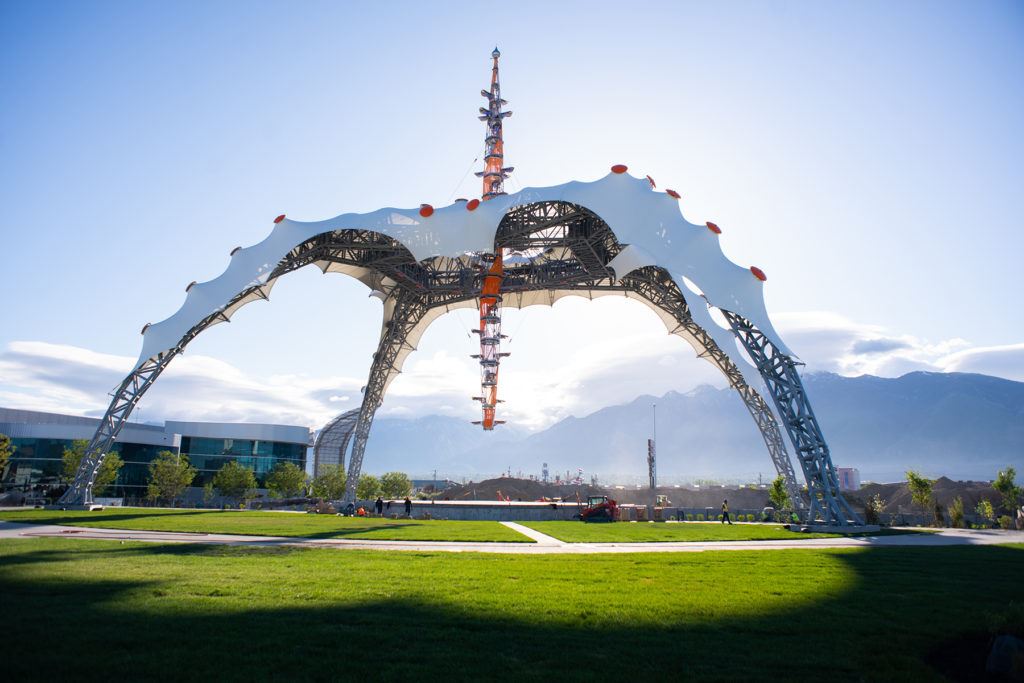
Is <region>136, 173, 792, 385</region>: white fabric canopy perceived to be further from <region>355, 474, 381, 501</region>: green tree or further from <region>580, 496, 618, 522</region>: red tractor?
<region>355, 474, 381, 501</region>: green tree

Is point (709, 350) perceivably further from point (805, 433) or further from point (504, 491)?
point (504, 491)

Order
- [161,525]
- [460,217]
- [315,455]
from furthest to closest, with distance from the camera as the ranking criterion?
[315,455] < [460,217] < [161,525]

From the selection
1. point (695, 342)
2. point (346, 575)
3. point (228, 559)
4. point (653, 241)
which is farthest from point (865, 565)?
point (695, 342)

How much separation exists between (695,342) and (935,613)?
3574 cm

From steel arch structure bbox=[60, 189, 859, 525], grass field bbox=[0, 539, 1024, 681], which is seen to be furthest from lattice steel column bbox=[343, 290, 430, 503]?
grass field bbox=[0, 539, 1024, 681]

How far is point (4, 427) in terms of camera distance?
192 ft

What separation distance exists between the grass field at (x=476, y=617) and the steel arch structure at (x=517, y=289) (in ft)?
53.5

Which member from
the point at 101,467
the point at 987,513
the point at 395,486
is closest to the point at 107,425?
the point at 101,467

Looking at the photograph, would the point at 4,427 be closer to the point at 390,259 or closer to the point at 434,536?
the point at 390,259

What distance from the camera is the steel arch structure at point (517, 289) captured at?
2978cm

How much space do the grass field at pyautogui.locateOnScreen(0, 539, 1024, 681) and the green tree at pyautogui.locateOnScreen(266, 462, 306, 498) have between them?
51994 millimetres

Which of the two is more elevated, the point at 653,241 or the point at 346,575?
the point at 653,241

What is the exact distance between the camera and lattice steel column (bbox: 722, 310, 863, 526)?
93.2 feet

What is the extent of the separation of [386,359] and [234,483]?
23.5m
